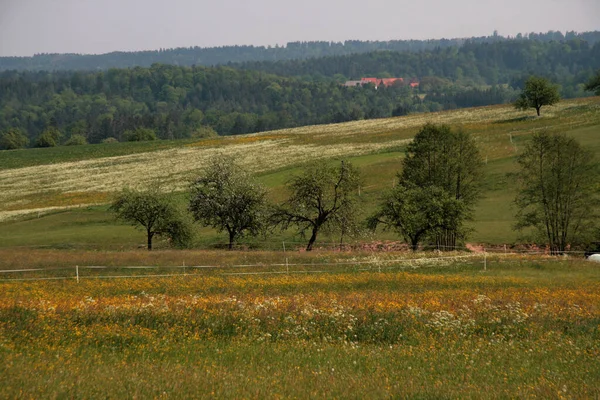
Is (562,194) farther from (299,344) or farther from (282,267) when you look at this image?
(299,344)

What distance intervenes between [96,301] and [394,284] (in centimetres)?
1559

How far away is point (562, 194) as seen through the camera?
2071 inches

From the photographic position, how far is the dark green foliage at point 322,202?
5138cm

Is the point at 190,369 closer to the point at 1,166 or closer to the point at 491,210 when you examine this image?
the point at 491,210

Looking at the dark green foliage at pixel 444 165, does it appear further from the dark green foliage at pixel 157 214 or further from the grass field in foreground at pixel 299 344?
the grass field in foreground at pixel 299 344

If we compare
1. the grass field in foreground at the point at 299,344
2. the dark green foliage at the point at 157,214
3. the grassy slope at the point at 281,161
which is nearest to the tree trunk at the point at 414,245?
the grassy slope at the point at 281,161

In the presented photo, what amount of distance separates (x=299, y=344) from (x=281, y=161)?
280ft

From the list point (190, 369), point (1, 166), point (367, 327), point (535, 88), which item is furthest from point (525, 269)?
point (1, 166)

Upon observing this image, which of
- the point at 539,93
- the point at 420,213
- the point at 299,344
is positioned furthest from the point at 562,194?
the point at 539,93

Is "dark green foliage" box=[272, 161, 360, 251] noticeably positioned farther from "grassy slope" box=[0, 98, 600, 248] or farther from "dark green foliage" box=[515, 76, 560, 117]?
"dark green foliage" box=[515, 76, 560, 117]

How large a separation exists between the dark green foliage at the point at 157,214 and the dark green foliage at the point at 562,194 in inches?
1161

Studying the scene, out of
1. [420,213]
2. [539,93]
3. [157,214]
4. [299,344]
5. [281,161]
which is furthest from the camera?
[539,93]

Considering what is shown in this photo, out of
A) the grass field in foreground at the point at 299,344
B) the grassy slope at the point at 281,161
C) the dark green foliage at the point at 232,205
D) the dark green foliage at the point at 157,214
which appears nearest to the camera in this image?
the grass field in foreground at the point at 299,344

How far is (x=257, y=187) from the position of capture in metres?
54.0
